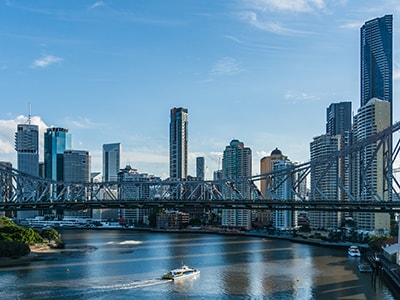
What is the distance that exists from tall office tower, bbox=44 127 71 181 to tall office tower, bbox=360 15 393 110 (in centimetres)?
5881

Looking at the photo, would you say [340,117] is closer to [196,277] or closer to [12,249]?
[12,249]

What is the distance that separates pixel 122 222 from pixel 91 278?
52.1 m

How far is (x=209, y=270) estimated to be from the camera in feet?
81.7

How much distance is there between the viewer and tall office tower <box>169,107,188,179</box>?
101m

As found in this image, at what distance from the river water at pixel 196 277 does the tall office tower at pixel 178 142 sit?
222 feet

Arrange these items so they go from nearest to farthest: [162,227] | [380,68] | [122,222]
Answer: [162,227], [122,222], [380,68]

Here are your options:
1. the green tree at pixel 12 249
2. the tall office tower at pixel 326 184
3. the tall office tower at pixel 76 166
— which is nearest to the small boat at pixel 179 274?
the green tree at pixel 12 249

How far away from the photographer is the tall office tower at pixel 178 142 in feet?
331

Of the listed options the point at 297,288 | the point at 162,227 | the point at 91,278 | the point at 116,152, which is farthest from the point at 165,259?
the point at 116,152

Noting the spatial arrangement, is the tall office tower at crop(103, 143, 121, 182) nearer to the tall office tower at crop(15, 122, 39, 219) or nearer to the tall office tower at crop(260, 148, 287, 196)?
the tall office tower at crop(15, 122, 39, 219)

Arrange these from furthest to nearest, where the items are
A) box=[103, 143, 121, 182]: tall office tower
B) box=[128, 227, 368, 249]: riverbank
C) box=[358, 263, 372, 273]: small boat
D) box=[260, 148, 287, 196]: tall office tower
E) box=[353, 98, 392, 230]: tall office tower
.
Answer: box=[103, 143, 121, 182]: tall office tower < box=[260, 148, 287, 196]: tall office tower < box=[353, 98, 392, 230]: tall office tower < box=[128, 227, 368, 249]: riverbank < box=[358, 263, 372, 273]: small boat

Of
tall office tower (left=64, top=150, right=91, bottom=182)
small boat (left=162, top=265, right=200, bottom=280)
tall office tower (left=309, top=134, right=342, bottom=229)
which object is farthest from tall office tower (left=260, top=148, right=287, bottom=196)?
small boat (left=162, top=265, right=200, bottom=280)

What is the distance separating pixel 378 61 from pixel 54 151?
63.9 meters

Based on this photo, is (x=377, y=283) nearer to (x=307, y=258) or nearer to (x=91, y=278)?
(x=307, y=258)
